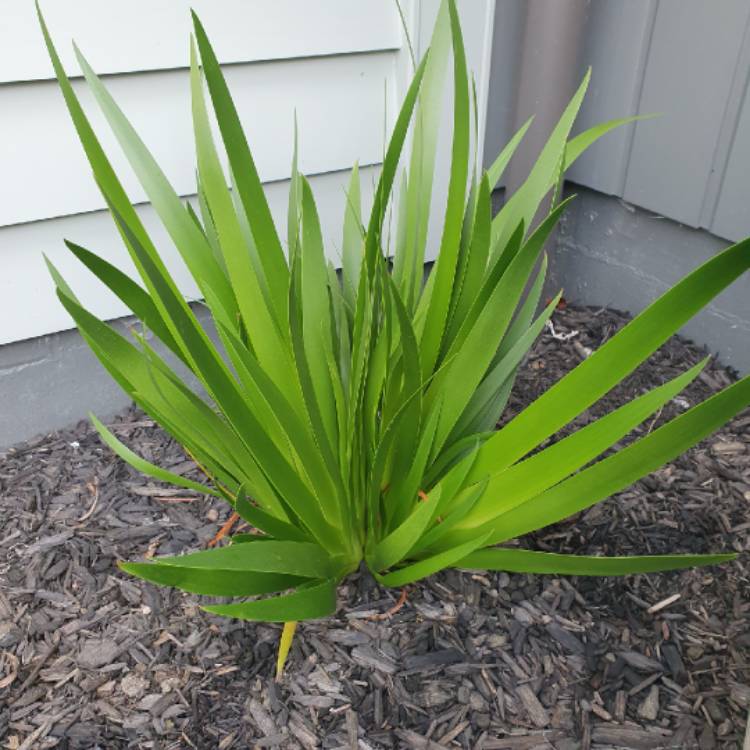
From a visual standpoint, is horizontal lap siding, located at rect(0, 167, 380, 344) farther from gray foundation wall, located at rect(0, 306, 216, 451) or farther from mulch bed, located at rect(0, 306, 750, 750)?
mulch bed, located at rect(0, 306, 750, 750)

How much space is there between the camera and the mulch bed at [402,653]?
3.32 ft

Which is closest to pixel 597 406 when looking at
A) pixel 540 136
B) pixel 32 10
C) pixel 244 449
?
pixel 540 136

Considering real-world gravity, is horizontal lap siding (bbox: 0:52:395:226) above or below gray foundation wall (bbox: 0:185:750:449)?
above

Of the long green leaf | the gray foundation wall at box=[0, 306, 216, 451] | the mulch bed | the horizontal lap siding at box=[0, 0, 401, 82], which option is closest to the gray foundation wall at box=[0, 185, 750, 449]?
the gray foundation wall at box=[0, 306, 216, 451]

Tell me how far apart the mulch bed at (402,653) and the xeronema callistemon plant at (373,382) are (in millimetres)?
99

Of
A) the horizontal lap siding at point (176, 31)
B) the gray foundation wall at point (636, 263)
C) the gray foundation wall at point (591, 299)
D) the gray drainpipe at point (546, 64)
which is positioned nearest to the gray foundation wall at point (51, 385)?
the gray foundation wall at point (591, 299)

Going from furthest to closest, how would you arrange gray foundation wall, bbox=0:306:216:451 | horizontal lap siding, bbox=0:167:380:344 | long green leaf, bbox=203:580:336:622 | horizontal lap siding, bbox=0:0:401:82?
gray foundation wall, bbox=0:306:216:451 < horizontal lap siding, bbox=0:167:380:344 < horizontal lap siding, bbox=0:0:401:82 < long green leaf, bbox=203:580:336:622

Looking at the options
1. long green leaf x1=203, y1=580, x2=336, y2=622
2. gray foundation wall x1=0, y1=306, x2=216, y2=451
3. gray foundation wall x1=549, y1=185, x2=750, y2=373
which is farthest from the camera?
gray foundation wall x1=549, y1=185, x2=750, y2=373

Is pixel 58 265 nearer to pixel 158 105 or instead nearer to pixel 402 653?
pixel 158 105

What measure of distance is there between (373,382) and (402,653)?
1.23 feet

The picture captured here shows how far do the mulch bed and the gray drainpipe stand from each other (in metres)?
0.78

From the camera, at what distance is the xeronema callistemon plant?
0.84 metres

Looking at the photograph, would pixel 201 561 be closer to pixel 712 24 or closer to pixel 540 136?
pixel 540 136

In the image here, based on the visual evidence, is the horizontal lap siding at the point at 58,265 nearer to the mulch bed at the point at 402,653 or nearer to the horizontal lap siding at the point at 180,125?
the horizontal lap siding at the point at 180,125
